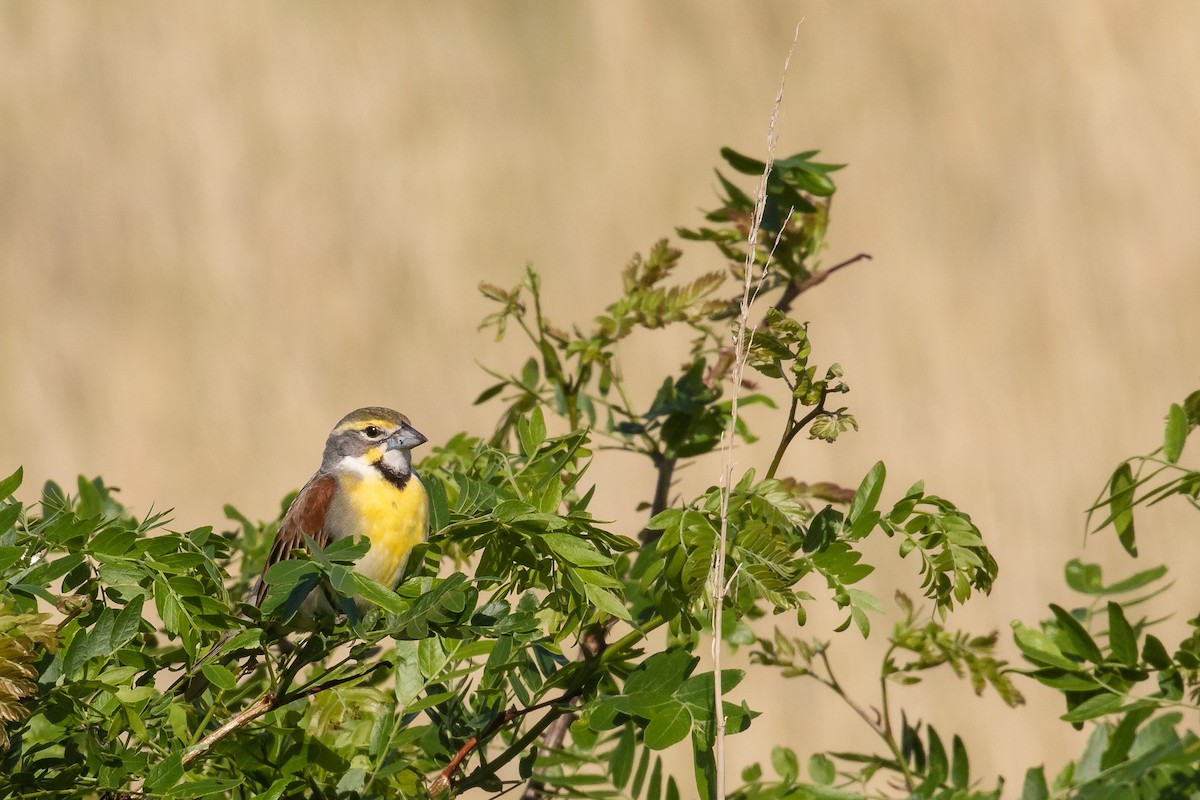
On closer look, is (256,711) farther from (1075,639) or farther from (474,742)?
(1075,639)

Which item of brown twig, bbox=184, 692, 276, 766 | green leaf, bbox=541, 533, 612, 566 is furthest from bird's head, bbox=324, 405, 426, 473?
green leaf, bbox=541, 533, 612, 566

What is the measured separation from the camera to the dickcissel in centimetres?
257

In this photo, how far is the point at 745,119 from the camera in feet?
28.3

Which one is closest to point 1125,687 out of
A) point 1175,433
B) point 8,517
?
point 1175,433

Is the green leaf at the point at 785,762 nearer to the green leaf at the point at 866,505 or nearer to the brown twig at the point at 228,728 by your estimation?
the green leaf at the point at 866,505

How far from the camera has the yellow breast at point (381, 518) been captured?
8.48 ft

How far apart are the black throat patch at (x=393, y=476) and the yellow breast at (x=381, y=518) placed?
11 millimetres

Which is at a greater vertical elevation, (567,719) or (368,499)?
(368,499)

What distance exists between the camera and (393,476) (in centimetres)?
285

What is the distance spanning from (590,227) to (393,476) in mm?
5447

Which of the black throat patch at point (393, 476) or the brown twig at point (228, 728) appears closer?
the brown twig at point (228, 728)

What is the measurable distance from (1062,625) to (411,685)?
80 centimetres

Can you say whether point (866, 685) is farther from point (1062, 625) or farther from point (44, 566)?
point (44, 566)

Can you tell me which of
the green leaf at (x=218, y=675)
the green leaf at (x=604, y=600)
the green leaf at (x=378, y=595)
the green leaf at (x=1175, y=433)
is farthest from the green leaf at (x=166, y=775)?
the green leaf at (x=1175, y=433)
